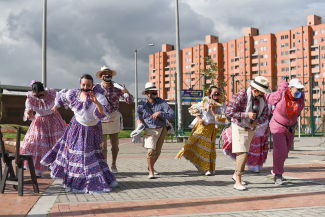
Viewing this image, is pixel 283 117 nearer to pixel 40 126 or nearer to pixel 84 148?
pixel 84 148

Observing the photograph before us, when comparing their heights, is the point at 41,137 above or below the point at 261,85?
below

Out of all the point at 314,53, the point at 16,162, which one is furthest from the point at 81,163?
the point at 314,53

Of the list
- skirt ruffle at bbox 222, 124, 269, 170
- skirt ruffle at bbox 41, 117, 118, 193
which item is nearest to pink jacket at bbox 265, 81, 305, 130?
skirt ruffle at bbox 222, 124, 269, 170

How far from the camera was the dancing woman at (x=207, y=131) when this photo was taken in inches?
329

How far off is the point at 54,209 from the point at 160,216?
1.42 metres

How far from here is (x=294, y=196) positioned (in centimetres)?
603

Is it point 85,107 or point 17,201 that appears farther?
point 85,107

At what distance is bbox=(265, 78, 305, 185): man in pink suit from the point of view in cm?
715

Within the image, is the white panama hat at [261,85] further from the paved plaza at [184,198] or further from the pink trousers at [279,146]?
the paved plaza at [184,198]

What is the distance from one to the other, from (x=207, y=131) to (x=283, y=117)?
1.83 m

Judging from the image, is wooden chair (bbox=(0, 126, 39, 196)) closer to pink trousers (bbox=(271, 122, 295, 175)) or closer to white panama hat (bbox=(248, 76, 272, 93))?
white panama hat (bbox=(248, 76, 272, 93))

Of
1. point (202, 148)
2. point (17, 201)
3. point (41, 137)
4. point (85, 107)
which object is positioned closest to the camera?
point (17, 201)

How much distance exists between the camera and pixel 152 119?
→ 781cm

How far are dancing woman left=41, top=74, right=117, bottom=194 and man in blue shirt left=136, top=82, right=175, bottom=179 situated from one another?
1.48 m
